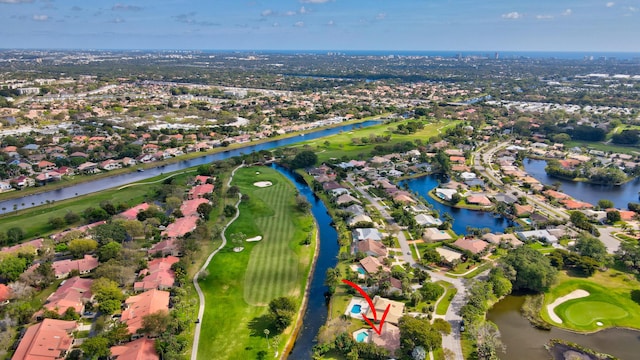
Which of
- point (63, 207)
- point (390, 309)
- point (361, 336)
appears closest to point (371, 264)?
point (390, 309)

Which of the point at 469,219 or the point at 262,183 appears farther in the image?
the point at 262,183

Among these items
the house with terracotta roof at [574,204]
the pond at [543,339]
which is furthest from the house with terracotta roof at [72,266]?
the house with terracotta roof at [574,204]

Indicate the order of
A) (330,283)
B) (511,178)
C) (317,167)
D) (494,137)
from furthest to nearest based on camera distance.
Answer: (494,137) < (317,167) < (511,178) < (330,283)

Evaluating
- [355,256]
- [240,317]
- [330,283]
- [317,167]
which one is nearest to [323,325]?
[330,283]

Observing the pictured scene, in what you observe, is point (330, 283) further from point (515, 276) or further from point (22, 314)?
point (22, 314)

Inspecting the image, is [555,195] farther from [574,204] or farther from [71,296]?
[71,296]

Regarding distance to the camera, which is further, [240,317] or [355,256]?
[355,256]
